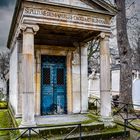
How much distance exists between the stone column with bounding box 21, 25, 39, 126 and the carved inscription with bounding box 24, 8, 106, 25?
0.50 metres

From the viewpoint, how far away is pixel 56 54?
33.1ft

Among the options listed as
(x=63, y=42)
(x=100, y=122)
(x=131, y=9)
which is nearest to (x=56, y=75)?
(x=63, y=42)

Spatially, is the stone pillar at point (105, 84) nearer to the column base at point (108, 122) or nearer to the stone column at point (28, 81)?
the column base at point (108, 122)

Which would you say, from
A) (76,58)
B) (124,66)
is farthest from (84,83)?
(124,66)

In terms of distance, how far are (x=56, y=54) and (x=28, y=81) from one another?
3.31 m

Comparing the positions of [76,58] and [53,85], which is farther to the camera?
[76,58]

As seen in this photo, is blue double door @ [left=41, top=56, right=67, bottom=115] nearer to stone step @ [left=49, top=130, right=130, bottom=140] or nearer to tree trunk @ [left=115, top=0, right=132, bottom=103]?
stone step @ [left=49, top=130, right=130, bottom=140]

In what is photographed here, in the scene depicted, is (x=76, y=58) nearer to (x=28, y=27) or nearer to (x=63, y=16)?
(x=63, y=16)

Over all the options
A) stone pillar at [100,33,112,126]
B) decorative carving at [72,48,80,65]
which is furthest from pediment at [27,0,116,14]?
decorative carving at [72,48,80,65]

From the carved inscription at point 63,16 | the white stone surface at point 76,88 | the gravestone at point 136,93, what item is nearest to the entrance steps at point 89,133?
the white stone surface at point 76,88

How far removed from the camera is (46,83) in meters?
10.0

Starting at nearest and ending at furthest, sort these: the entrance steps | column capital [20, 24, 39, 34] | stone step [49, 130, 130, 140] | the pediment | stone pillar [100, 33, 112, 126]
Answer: stone step [49, 130, 130, 140]
the entrance steps
column capital [20, 24, 39, 34]
the pediment
stone pillar [100, 33, 112, 126]

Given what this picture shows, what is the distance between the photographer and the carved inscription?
726 centimetres

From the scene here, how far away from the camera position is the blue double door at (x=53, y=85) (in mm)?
9961
